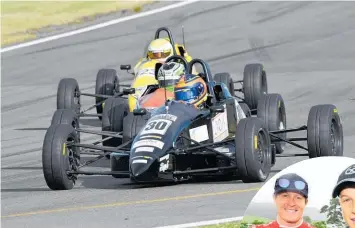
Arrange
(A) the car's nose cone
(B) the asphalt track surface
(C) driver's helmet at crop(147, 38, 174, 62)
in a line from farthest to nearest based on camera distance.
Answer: (C) driver's helmet at crop(147, 38, 174, 62) → (A) the car's nose cone → (B) the asphalt track surface

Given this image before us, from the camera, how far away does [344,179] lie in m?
3.70

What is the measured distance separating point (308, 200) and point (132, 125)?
10367 millimetres

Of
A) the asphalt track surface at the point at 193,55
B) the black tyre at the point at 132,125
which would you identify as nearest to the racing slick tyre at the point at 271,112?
the asphalt track surface at the point at 193,55

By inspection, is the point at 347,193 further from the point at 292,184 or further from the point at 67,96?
the point at 67,96

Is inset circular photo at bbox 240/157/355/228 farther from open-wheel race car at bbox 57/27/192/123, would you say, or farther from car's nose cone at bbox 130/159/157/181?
open-wheel race car at bbox 57/27/192/123

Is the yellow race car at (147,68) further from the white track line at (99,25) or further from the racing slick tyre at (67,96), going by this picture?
the white track line at (99,25)

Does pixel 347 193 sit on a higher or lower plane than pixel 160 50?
lower

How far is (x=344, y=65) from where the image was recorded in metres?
24.0

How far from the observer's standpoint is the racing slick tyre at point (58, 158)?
41.7 feet

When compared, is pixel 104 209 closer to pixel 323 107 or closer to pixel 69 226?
pixel 69 226

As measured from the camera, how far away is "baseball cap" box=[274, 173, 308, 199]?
372cm

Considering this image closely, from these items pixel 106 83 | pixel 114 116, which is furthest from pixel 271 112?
pixel 106 83

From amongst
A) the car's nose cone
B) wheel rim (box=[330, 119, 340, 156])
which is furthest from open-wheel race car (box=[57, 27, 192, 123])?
the car's nose cone

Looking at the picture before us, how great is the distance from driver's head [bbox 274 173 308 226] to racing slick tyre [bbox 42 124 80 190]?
9.13 m
